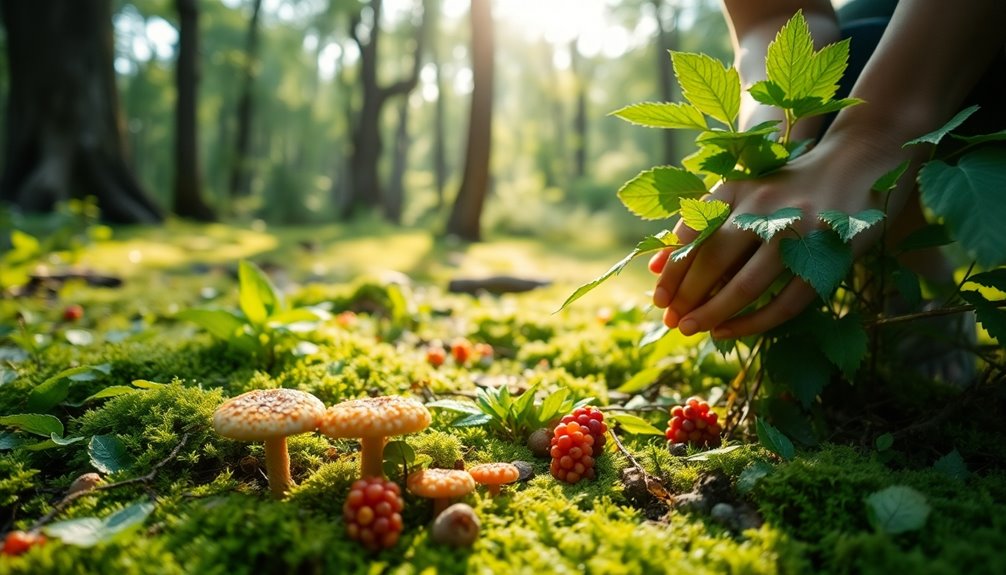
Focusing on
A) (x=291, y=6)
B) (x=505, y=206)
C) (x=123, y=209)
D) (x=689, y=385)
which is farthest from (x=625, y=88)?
(x=689, y=385)

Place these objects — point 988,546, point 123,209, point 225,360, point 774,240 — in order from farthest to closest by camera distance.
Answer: point 123,209
point 225,360
point 774,240
point 988,546

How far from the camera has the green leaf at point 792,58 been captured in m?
1.45

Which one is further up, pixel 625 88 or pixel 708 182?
pixel 625 88

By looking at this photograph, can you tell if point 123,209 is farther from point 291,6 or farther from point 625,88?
point 291,6

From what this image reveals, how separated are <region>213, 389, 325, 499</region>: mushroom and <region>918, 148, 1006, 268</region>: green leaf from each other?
1.41 m

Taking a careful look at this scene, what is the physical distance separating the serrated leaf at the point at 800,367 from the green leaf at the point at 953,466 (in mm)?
327

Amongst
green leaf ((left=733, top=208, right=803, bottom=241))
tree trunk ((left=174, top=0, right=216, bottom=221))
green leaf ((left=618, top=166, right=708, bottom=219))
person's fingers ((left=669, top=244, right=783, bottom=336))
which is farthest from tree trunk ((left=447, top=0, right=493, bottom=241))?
green leaf ((left=733, top=208, right=803, bottom=241))

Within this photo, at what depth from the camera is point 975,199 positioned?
1.21 metres

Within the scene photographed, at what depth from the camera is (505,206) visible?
1667 cm

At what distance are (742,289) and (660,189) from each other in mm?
370

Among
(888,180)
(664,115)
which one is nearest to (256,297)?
(664,115)

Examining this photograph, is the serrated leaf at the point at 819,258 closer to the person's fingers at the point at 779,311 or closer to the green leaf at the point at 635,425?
the person's fingers at the point at 779,311

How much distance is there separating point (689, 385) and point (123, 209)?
28.7 feet

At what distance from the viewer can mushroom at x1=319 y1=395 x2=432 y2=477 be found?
1.33m
